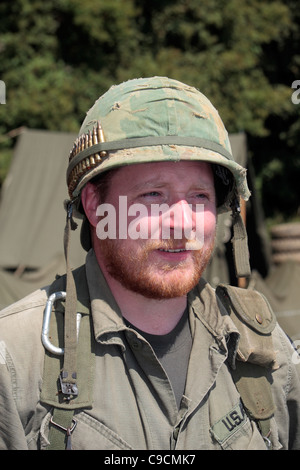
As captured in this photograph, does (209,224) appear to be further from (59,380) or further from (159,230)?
(59,380)

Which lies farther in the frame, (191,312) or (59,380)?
(191,312)

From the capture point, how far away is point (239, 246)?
2229 millimetres

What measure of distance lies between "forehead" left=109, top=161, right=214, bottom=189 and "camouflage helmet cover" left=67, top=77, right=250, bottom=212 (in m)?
0.07

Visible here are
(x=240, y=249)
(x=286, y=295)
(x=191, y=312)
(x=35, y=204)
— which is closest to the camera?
(x=191, y=312)

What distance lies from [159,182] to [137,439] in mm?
808

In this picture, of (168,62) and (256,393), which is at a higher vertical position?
(168,62)

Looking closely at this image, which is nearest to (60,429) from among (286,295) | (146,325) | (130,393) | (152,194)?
(130,393)

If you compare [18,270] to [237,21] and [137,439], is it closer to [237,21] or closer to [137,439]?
[137,439]

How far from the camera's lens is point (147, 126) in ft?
6.41

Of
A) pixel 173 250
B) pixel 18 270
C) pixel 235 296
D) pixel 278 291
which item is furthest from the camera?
Answer: pixel 18 270

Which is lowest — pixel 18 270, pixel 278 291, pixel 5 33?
pixel 278 291

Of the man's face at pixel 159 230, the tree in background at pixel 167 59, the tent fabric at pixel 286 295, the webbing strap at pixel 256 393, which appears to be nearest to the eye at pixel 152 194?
the man's face at pixel 159 230

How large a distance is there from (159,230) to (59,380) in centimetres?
56

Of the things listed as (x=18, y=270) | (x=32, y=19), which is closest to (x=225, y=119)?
(x=32, y=19)
